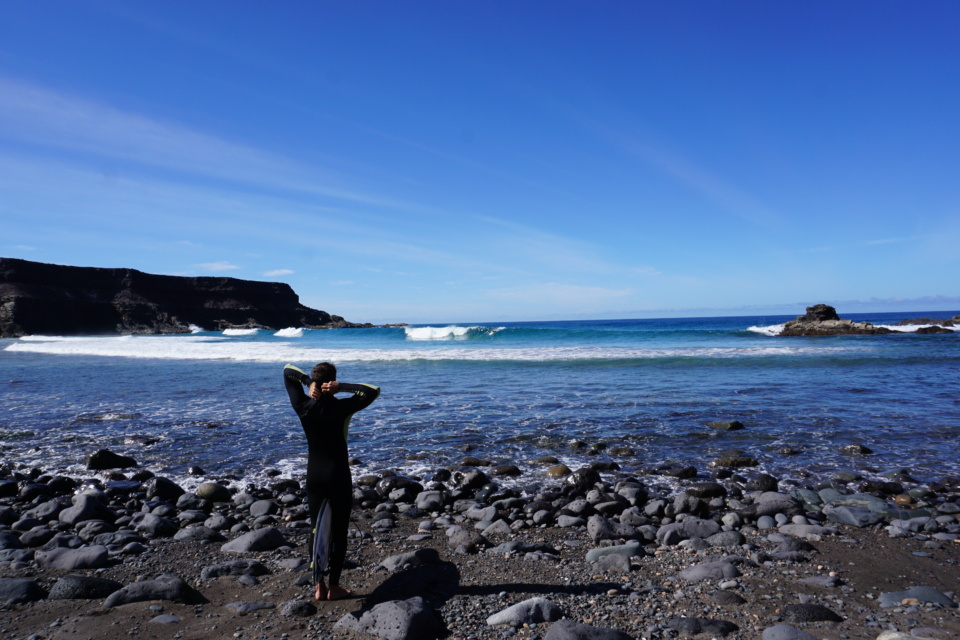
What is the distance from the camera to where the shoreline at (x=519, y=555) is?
156 inches

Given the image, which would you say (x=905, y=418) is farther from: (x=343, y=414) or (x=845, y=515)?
(x=343, y=414)

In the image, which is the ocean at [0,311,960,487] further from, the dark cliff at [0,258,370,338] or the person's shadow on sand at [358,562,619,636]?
the dark cliff at [0,258,370,338]

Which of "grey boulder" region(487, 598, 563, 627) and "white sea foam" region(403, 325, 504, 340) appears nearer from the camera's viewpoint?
"grey boulder" region(487, 598, 563, 627)

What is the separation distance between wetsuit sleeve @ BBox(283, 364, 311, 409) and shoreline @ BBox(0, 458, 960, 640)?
5.17 feet

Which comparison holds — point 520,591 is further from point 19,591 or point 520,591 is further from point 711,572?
point 19,591

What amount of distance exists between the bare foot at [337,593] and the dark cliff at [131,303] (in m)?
103

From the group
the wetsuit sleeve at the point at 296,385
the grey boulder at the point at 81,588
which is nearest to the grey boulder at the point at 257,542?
the grey boulder at the point at 81,588

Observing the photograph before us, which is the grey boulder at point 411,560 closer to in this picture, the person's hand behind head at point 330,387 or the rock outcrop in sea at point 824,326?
the person's hand behind head at point 330,387

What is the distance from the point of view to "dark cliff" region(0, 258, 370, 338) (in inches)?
3460

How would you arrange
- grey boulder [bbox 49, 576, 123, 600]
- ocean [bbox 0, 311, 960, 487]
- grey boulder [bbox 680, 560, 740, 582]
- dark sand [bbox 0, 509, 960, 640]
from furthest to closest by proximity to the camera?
ocean [bbox 0, 311, 960, 487] < grey boulder [bbox 680, 560, 740, 582] < grey boulder [bbox 49, 576, 123, 600] < dark sand [bbox 0, 509, 960, 640]

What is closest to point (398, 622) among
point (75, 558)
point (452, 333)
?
point (75, 558)

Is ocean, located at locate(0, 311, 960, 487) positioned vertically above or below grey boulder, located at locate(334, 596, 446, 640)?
below

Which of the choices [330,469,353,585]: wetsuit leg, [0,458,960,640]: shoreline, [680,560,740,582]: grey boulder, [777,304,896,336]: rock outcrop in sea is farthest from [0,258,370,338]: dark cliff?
[680,560,740,582]: grey boulder

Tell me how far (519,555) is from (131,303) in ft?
382
